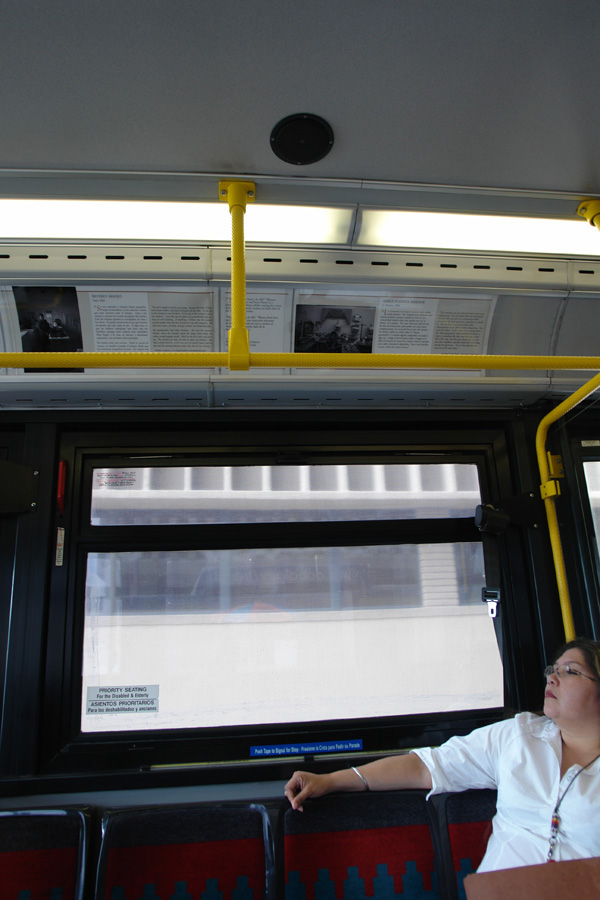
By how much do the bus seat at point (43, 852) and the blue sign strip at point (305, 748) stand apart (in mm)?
734

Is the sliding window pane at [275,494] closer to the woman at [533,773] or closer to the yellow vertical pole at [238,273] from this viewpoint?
the woman at [533,773]

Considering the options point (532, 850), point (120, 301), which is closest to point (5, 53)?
point (120, 301)

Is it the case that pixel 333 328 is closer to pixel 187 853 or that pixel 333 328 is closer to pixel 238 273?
pixel 238 273

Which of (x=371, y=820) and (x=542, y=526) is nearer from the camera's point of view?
(x=371, y=820)

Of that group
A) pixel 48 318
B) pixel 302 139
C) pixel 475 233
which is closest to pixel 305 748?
pixel 48 318

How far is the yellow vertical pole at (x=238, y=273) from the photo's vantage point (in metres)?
1.50

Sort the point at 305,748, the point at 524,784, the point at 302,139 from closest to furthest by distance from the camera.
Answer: the point at 302,139 → the point at 524,784 → the point at 305,748

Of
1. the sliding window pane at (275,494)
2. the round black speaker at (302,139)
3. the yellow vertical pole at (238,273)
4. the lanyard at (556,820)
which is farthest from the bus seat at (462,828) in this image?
the round black speaker at (302,139)

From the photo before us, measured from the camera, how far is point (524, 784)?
70.2 inches

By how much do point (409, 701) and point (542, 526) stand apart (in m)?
1.03

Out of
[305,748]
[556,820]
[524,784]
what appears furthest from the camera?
[305,748]

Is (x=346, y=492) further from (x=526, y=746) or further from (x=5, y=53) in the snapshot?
(x=5, y=53)

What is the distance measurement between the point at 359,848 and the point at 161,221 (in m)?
2.23

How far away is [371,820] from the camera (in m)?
1.92
